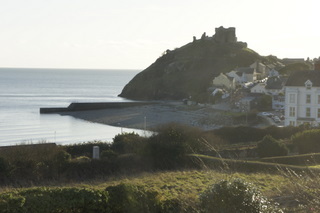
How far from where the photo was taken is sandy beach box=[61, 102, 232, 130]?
5828cm


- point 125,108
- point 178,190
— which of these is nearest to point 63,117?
point 125,108

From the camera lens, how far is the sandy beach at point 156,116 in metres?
58.3

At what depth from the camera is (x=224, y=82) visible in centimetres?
9762

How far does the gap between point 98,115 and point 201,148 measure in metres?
46.7

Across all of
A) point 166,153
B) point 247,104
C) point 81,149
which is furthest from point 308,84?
point 247,104

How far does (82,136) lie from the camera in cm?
4991

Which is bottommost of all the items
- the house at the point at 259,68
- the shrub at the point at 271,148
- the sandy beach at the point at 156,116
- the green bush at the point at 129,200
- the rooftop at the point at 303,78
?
the sandy beach at the point at 156,116

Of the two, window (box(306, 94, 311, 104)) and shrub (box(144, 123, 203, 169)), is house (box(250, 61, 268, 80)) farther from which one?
shrub (box(144, 123, 203, 169))

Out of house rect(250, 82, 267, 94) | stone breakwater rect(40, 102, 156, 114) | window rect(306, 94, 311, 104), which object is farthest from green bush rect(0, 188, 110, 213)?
house rect(250, 82, 267, 94)

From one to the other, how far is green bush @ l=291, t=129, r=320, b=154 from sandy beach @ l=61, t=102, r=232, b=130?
26509 mm

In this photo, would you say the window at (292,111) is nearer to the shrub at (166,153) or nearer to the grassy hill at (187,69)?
the shrub at (166,153)

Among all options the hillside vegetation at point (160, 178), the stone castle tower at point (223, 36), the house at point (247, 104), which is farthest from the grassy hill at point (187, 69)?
the hillside vegetation at point (160, 178)

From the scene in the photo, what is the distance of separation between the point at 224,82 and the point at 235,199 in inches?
3514

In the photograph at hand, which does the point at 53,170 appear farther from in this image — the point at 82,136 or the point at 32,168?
the point at 82,136
